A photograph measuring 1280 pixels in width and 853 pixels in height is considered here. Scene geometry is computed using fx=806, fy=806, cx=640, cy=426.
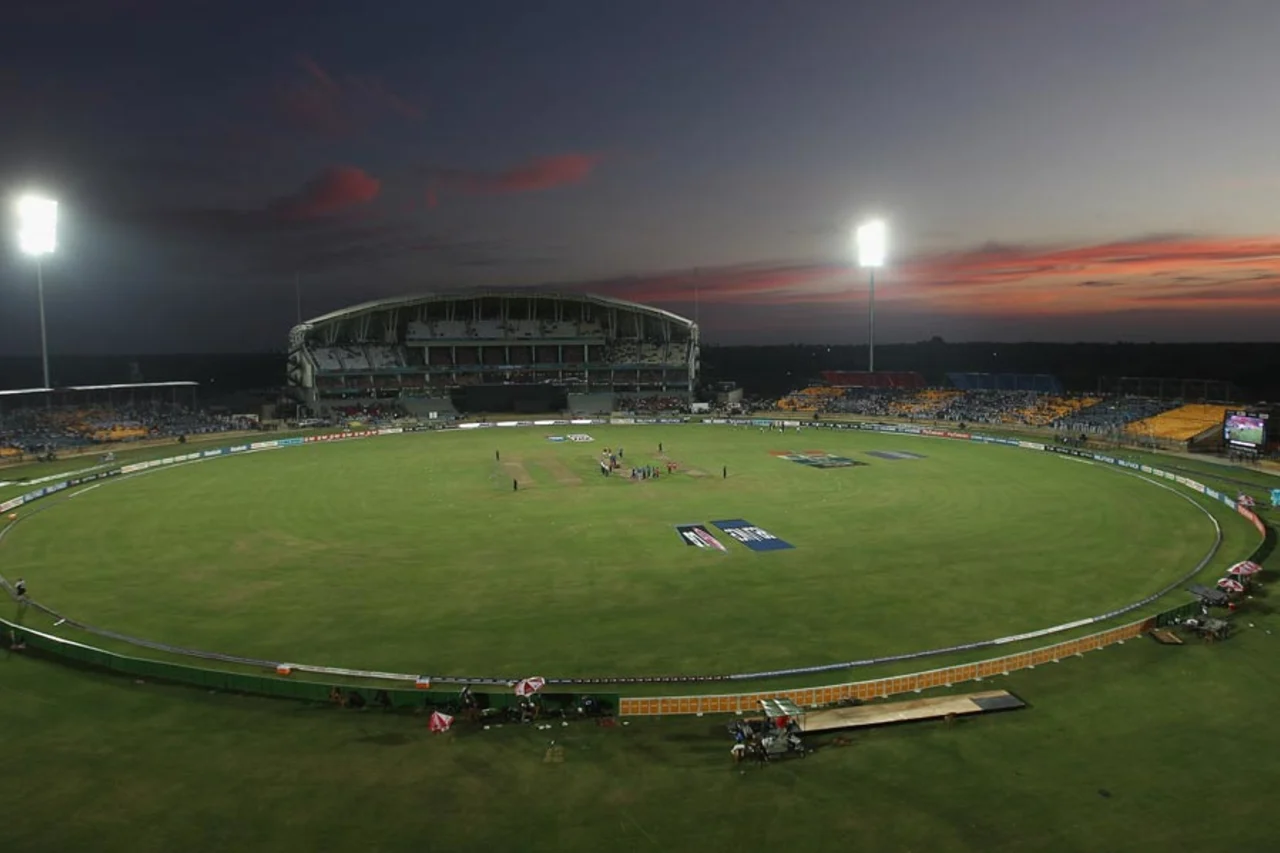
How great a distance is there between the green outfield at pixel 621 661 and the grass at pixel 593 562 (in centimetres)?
20

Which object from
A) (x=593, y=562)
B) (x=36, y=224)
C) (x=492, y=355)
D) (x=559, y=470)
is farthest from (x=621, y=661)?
(x=492, y=355)

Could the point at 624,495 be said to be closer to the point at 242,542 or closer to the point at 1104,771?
the point at 242,542

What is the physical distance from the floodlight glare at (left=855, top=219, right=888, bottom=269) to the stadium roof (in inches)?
1634

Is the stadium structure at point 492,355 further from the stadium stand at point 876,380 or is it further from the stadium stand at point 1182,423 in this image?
the stadium stand at point 1182,423

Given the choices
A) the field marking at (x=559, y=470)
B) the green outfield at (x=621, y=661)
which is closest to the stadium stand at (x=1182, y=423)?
the green outfield at (x=621, y=661)

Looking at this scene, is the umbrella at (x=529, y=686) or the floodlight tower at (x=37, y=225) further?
the floodlight tower at (x=37, y=225)

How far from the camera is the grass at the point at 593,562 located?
1026 inches

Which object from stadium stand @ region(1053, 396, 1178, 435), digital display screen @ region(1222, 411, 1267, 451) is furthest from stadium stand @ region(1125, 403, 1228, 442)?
digital display screen @ region(1222, 411, 1267, 451)

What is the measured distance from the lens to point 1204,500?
47812 millimetres

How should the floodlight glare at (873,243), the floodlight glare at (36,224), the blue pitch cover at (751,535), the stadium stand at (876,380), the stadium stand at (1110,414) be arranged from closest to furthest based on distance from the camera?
the blue pitch cover at (751,535) < the floodlight glare at (36,224) < the stadium stand at (1110,414) < the floodlight glare at (873,243) < the stadium stand at (876,380)

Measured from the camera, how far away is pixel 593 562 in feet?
115

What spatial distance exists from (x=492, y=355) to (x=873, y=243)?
64126 millimetres

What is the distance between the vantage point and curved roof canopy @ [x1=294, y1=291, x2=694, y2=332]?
110 m

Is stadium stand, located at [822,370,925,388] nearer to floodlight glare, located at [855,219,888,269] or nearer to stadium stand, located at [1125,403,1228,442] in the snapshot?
floodlight glare, located at [855,219,888,269]
